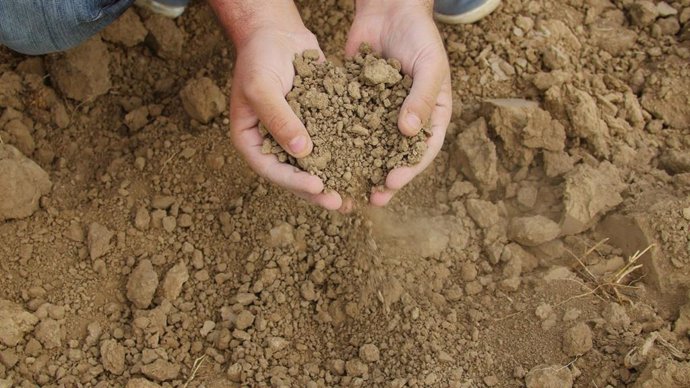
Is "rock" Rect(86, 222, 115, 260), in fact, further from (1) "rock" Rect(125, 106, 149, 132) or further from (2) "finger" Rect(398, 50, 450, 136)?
(2) "finger" Rect(398, 50, 450, 136)

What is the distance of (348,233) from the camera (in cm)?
206

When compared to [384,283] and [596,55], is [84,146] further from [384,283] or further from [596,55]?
[596,55]

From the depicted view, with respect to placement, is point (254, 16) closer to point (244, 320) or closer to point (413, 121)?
point (413, 121)

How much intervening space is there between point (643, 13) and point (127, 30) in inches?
69.2

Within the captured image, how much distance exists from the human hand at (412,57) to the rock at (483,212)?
0.29 metres

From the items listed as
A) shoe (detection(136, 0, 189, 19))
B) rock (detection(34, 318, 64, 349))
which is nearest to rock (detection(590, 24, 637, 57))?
shoe (detection(136, 0, 189, 19))

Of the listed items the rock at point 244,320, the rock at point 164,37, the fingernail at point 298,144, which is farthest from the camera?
the rock at point 164,37

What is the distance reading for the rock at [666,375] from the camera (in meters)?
1.70

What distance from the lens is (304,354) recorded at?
6.31 feet

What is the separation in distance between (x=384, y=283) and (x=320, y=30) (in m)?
0.96

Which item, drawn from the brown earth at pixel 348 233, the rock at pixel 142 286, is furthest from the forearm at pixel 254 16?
the rock at pixel 142 286

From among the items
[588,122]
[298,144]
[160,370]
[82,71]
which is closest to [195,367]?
[160,370]

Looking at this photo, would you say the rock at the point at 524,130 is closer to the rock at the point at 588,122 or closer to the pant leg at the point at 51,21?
the rock at the point at 588,122

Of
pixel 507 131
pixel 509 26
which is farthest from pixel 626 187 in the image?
pixel 509 26
